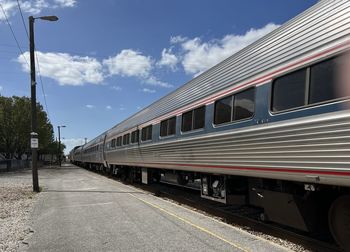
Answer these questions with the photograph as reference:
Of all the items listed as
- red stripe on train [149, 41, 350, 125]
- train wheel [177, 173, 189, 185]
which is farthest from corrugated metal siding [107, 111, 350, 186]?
train wheel [177, 173, 189, 185]

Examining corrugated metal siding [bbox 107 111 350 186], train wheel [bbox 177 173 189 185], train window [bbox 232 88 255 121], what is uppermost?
train window [bbox 232 88 255 121]

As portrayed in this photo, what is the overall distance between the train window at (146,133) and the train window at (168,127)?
168cm

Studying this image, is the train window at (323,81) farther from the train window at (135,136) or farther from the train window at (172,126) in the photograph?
the train window at (135,136)

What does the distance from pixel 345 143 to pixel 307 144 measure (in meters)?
0.82

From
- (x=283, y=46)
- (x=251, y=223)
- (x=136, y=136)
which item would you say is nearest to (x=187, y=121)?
(x=251, y=223)

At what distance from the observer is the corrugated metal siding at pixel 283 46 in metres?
5.74

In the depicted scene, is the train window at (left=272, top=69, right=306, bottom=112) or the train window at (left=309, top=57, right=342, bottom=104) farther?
the train window at (left=272, top=69, right=306, bottom=112)

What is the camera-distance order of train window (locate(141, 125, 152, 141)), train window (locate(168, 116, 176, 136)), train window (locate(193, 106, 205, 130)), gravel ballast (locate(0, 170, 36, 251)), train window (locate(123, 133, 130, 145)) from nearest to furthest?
1. gravel ballast (locate(0, 170, 36, 251))
2. train window (locate(193, 106, 205, 130))
3. train window (locate(168, 116, 176, 136))
4. train window (locate(141, 125, 152, 141))
5. train window (locate(123, 133, 130, 145))

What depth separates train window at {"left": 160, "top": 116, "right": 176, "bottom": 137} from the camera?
12.9 meters

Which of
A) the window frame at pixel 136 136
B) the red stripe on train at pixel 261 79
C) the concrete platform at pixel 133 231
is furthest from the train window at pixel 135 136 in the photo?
the concrete platform at pixel 133 231

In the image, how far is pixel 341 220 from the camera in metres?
5.98

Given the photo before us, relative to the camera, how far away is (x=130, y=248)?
7.01 meters

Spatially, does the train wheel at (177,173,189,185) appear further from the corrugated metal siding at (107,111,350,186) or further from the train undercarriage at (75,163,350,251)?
the train undercarriage at (75,163,350,251)

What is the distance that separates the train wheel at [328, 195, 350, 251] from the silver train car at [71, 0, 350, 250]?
0.05 feet
